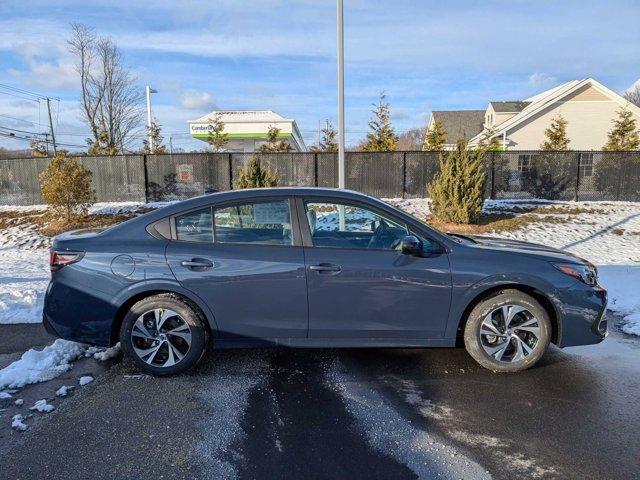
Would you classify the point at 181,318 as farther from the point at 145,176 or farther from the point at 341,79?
the point at 145,176

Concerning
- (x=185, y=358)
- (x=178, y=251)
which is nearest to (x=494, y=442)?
(x=185, y=358)

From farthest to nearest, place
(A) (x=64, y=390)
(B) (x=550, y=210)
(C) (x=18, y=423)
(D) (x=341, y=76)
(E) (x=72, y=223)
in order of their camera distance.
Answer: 1. (B) (x=550, y=210)
2. (E) (x=72, y=223)
3. (D) (x=341, y=76)
4. (A) (x=64, y=390)
5. (C) (x=18, y=423)

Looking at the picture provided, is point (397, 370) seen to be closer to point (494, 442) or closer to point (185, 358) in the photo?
point (494, 442)

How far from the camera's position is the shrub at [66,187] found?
12344mm

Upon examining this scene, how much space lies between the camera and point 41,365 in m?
4.09

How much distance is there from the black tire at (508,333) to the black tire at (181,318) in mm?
2263

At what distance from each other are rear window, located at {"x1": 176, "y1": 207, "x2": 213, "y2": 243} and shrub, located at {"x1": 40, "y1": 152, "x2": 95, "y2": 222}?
10.2m

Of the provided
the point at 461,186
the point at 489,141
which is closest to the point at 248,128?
the point at 489,141

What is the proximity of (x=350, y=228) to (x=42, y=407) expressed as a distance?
109 inches

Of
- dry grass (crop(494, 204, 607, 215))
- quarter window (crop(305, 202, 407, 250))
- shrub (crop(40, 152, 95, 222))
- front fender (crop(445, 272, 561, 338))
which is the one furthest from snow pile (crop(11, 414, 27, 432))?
dry grass (crop(494, 204, 607, 215))

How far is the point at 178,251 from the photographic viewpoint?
3844 mm

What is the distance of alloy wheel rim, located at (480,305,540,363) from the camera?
3900 mm

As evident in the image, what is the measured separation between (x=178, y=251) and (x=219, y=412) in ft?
4.37

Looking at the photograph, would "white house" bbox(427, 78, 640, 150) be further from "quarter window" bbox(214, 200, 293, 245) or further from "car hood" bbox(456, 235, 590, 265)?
"quarter window" bbox(214, 200, 293, 245)
